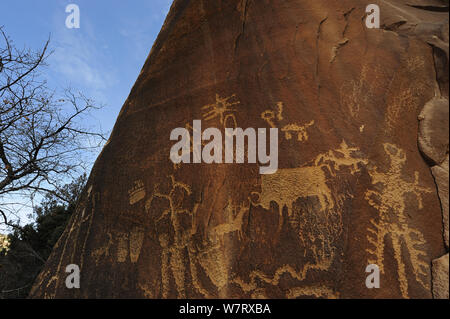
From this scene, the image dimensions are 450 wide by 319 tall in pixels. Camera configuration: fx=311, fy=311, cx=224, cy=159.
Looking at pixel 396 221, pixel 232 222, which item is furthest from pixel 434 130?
pixel 232 222

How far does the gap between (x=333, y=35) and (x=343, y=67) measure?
0.94 feet

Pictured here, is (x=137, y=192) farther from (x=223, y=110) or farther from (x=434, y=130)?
(x=434, y=130)

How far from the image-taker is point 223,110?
90.4 inches

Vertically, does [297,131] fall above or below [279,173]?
above

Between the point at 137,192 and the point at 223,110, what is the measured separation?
2.89ft

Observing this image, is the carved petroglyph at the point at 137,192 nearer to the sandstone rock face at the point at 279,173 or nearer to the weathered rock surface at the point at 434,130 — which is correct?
the sandstone rock face at the point at 279,173

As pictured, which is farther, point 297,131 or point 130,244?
point 130,244

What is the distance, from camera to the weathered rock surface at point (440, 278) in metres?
1.53

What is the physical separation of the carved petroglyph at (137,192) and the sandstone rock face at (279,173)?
0.01 m

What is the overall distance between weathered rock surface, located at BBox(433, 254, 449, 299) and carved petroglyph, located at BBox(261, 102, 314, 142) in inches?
37.6

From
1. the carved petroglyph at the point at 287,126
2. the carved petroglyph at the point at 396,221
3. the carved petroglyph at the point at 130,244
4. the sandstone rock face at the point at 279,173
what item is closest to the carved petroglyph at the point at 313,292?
the sandstone rock face at the point at 279,173

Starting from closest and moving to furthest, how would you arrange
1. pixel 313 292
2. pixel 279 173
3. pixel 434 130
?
pixel 313 292 → pixel 434 130 → pixel 279 173

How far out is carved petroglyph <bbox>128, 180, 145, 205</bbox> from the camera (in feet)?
7.52
